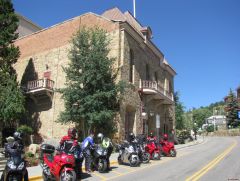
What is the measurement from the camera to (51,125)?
1139 inches

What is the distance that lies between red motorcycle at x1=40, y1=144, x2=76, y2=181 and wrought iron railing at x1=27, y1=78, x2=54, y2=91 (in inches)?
721

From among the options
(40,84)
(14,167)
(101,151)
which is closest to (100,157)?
(101,151)

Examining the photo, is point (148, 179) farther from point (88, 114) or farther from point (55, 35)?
point (55, 35)

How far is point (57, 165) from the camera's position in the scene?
33.8 feet

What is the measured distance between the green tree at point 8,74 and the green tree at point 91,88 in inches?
156

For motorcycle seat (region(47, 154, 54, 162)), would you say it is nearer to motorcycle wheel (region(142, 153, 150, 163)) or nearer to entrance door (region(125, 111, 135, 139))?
motorcycle wheel (region(142, 153, 150, 163))

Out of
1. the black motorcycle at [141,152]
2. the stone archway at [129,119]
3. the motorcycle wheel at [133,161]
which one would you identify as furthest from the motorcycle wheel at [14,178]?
the stone archway at [129,119]

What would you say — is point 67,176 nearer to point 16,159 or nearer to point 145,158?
point 16,159

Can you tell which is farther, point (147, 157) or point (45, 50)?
point (45, 50)

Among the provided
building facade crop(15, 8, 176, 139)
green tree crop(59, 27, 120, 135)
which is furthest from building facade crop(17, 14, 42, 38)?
green tree crop(59, 27, 120, 135)

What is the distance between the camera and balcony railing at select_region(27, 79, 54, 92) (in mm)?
28875

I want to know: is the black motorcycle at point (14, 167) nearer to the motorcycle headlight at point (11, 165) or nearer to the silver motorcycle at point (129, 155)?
the motorcycle headlight at point (11, 165)

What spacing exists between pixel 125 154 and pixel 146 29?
20.2 meters

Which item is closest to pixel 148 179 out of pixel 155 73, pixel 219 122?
pixel 155 73
